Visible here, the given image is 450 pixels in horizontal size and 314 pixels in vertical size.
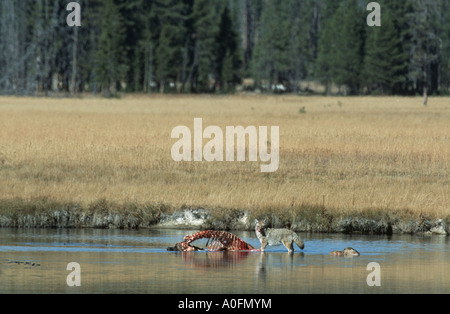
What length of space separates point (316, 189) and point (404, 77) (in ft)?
315

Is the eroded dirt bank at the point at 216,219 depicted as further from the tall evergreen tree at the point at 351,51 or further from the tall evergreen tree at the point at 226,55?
the tall evergreen tree at the point at 351,51

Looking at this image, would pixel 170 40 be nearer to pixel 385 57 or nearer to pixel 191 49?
pixel 191 49

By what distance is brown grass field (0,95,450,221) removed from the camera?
2245cm

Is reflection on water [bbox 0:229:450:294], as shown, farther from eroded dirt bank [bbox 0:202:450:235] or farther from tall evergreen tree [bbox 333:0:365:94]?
tall evergreen tree [bbox 333:0:365:94]

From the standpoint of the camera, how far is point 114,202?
21438 mm

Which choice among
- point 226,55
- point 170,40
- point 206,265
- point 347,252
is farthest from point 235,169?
point 226,55

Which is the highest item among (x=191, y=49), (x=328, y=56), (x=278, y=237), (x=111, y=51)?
(x=191, y=49)

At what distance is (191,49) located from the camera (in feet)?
407

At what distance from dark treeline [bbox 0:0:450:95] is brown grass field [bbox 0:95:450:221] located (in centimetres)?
5408

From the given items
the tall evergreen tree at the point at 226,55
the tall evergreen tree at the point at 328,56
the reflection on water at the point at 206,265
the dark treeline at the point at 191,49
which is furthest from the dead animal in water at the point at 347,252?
the tall evergreen tree at the point at 328,56

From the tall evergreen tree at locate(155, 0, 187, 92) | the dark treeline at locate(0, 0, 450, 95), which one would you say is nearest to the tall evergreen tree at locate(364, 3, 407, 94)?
the dark treeline at locate(0, 0, 450, 95)

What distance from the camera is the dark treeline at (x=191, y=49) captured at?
102 metres

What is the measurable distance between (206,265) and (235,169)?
43.7ft
